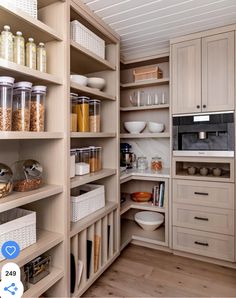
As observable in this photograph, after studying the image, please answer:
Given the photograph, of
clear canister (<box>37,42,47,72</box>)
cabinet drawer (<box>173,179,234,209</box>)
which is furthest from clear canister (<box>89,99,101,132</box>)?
cabinet drawer (<box>173,179,234,209</box>)

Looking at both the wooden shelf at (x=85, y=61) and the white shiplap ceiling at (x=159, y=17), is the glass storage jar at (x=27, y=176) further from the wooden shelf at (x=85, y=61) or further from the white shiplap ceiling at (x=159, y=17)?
the white shiplap ceiling at (x=159, y=17)

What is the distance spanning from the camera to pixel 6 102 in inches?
45.3

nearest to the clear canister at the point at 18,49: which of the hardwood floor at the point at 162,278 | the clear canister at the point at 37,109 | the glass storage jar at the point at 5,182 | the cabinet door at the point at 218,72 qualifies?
the clear canister at the point at 37,109

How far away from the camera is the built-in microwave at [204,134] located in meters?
2.02

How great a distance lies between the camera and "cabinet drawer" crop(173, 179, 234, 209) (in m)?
2.04

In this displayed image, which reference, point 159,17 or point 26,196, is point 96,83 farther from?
point 26,196

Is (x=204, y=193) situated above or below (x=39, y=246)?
above

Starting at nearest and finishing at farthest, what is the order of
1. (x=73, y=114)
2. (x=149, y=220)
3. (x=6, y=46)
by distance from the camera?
(x=6, y=46), (x=73, y=114), (x=149, y=220)

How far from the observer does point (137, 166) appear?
9.22ft

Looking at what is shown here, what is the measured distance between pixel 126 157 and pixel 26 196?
1700 millimetres

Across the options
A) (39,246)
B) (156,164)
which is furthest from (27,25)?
(156,164)

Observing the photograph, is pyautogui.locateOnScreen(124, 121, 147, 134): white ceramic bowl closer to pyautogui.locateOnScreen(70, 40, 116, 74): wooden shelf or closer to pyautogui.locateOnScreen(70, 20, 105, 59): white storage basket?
pyautogui.locateOnScreen(70, 40, 116, 74): wooden shelf

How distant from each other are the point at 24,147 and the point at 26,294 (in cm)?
95

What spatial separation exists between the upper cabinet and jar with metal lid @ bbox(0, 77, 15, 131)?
1.61 m
